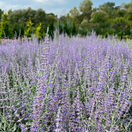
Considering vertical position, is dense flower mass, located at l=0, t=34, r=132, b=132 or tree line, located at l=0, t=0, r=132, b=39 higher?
tree line, located at l=0, t=0, r=132, b=39

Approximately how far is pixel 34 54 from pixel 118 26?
65.4 ft

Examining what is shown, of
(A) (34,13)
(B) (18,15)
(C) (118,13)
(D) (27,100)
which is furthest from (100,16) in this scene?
(D) (27,100)

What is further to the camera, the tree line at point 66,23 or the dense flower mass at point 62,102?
the tree line at point 66,23

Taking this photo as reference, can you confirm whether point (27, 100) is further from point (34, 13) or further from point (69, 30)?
point (34, 13)

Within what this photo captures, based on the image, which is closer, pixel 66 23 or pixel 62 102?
pixel 62 102

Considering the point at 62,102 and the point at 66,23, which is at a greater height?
the point at 66,23

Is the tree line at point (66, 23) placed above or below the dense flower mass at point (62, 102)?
above

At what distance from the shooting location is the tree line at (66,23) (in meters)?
12.4

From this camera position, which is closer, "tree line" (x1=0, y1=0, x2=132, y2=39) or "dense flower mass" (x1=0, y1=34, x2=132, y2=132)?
"dense flower mass" (x1=0, y1=34, x2=132, y2=132)

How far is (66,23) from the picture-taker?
13.2 meters

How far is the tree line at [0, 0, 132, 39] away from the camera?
12383 millimetres

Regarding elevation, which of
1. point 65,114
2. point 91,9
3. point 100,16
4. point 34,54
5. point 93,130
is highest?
point 91,9

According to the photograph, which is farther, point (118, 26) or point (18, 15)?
point (18, 15)

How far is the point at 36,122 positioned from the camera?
1.61 meters
